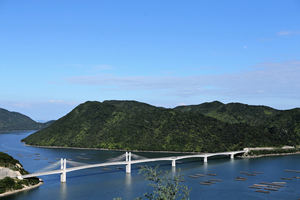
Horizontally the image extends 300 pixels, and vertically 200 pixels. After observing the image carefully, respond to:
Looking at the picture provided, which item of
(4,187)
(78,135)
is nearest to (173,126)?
(78,135)

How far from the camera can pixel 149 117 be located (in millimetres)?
195375

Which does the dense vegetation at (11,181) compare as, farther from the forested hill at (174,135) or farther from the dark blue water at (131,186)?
the forested hill at (174,135)

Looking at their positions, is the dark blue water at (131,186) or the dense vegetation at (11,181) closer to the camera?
the dense vegetation at (11,181)

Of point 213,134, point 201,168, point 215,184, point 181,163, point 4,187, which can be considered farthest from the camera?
point 213,134

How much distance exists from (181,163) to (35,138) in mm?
114677

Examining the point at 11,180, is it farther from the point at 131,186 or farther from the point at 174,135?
the point at 174,135

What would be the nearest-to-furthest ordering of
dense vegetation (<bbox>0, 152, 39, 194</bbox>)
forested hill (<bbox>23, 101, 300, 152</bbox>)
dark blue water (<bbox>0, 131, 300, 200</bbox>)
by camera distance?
dense vegetation (<bbox>0, 152, 39, 194</bbox>), dark blue water (<bbox>0, 131, 300, 200</bbox>), forested hill (<bbox>23, 101, 300, 152</bbox>)

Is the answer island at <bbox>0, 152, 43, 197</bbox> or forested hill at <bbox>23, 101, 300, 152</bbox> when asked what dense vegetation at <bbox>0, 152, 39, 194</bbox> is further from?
forested hill at <bbox>23, 101, 300, 152</bbox>

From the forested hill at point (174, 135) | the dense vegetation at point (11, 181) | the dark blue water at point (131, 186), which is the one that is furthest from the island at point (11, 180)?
the forested hill at point (174, 135)

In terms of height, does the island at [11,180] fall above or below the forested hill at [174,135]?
below

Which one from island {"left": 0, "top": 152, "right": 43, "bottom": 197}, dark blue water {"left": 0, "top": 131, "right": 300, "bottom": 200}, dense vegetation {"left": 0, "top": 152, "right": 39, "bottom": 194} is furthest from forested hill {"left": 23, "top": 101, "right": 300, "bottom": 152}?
island {"left": 0, "top": 152, "right": 43, "bottom": 197}

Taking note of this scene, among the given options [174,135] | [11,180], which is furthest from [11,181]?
[174,135]

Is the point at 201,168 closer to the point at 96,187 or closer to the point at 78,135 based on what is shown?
the point at 96,187

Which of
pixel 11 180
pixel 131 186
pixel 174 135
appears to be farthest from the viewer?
pixel 174 135
